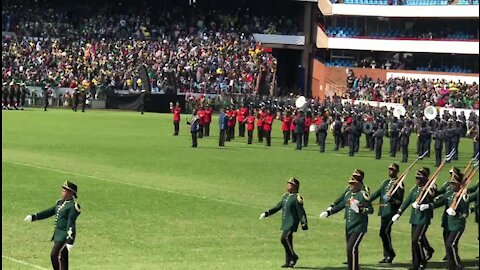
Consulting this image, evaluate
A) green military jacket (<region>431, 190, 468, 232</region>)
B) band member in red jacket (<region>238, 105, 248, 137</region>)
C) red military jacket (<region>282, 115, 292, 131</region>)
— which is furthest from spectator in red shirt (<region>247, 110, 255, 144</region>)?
green military jacket (<region>431, 190, 468, 232</region>)

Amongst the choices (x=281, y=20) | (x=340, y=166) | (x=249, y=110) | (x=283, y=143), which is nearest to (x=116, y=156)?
(x=340, y=166)

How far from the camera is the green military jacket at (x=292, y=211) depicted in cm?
1780

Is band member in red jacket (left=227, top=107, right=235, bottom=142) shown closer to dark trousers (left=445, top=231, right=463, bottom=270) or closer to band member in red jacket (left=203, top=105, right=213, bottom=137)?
band member in red jacket (left=203, top=105, right=213, bottom=137)

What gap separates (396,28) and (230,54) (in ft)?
34.9

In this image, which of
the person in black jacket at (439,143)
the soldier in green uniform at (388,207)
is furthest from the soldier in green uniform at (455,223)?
the person in black jacket at (439,143)

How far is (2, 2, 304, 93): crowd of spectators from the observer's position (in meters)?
64.0

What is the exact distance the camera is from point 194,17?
2977 inches

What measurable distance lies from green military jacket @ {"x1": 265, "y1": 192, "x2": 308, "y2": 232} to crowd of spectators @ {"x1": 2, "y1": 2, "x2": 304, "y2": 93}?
145 ft

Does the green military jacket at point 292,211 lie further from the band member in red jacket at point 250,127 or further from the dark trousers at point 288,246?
the band member in red jacket at point 250,127

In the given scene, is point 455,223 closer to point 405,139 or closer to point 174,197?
point 174,197

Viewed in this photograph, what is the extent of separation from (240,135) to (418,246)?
3222cm

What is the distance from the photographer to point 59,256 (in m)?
15.3

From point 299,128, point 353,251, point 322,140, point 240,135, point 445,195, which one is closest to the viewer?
point 353,251

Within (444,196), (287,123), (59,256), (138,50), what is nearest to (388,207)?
(444,196)
